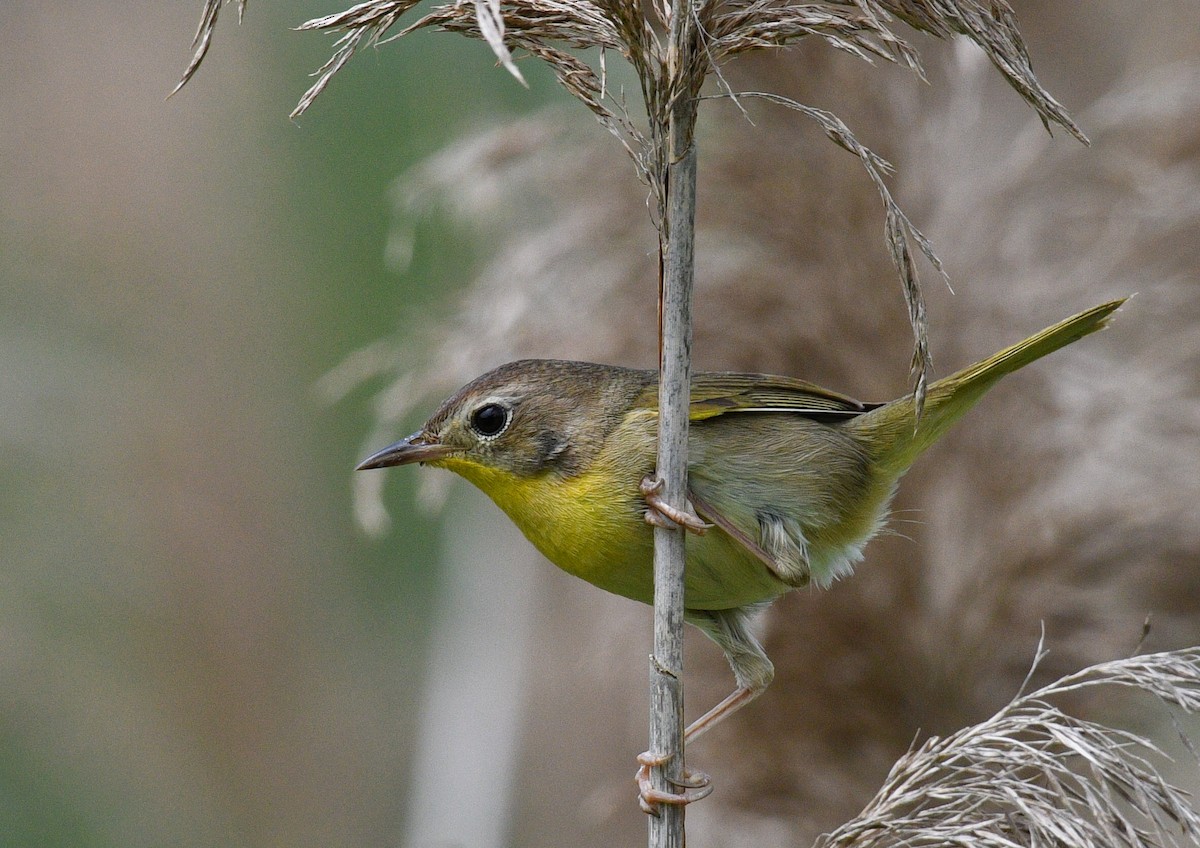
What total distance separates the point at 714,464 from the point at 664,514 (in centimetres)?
47

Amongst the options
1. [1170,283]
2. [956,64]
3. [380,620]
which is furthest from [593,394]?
[380,620]

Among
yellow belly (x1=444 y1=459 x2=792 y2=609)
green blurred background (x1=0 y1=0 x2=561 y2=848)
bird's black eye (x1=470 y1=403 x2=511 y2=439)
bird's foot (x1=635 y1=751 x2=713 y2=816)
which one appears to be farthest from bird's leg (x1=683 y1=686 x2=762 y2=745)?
green blurred background (x1=0 y1=0 x2=561 y2=848)

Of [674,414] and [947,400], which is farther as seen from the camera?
[947,400]

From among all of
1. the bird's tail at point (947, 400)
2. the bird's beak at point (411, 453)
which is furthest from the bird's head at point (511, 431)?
the bird's tail at point (947, 400)

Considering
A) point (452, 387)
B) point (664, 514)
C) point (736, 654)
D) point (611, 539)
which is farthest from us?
point (452, 387)

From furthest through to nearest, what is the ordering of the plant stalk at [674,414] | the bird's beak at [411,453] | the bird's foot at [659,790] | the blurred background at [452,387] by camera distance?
the blurred background at [452,387] < the bird's beak at [411,453] < the bird's foot at [659,790] < the plant stalk at [674,414]

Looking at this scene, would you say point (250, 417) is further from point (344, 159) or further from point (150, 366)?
point (344, 159)

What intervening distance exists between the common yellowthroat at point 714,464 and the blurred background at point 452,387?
0.61m

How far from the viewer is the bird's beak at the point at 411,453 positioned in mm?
2414

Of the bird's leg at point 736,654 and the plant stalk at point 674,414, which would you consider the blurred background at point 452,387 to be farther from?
the plant stalk at point 674,414

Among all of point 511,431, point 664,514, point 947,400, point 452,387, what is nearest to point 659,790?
point 664,514

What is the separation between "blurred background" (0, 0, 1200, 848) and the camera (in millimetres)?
3164

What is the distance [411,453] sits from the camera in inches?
95.7

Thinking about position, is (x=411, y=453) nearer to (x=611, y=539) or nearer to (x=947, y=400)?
(x=611, y=539)
